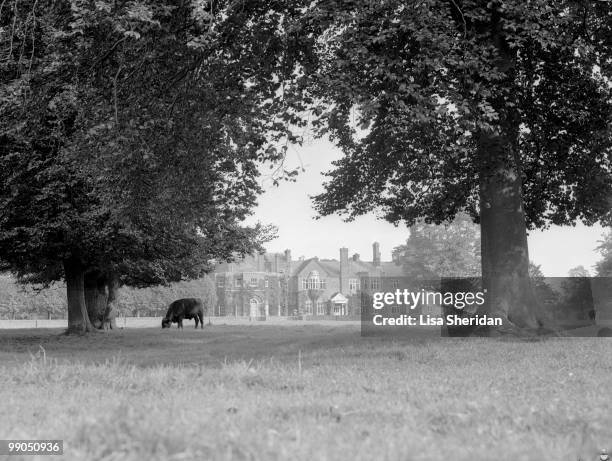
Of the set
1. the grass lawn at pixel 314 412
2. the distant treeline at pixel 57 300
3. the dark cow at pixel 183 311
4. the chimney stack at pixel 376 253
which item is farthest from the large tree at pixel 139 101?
the chimney stack at pixel 376 253

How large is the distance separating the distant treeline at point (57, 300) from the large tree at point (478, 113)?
6034 centimetres

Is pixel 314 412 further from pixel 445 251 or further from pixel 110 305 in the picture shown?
pixel 445 251

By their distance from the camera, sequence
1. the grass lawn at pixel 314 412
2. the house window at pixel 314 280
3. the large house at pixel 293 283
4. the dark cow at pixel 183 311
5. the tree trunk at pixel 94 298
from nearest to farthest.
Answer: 1. the grass lawn at pixel 314 412
2. the tree trunk at pixel 94 298
3. the dark cow at pixel 183 311
4. the large house at pixel 293 283
5. the house window at pixel 314 280

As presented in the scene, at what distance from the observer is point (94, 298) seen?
43656mm

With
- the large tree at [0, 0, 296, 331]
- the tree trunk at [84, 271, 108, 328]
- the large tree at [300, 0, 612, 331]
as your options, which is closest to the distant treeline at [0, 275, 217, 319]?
the tree trunk at [84, 271, 108, 328]

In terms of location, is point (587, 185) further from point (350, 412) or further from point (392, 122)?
point (350, 412)

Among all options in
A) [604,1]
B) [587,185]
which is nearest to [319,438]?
[604,1]

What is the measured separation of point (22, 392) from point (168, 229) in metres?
22.4

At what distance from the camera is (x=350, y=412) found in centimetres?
565

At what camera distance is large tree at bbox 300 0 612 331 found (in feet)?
47.8

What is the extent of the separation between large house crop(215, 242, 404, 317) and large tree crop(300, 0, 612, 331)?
75.9 m

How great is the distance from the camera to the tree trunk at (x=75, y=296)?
110 feet

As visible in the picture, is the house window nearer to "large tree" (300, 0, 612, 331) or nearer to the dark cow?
the dark cow

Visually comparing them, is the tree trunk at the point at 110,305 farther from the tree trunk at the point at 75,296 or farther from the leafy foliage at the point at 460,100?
the leafy foliage at the point at 460,100
